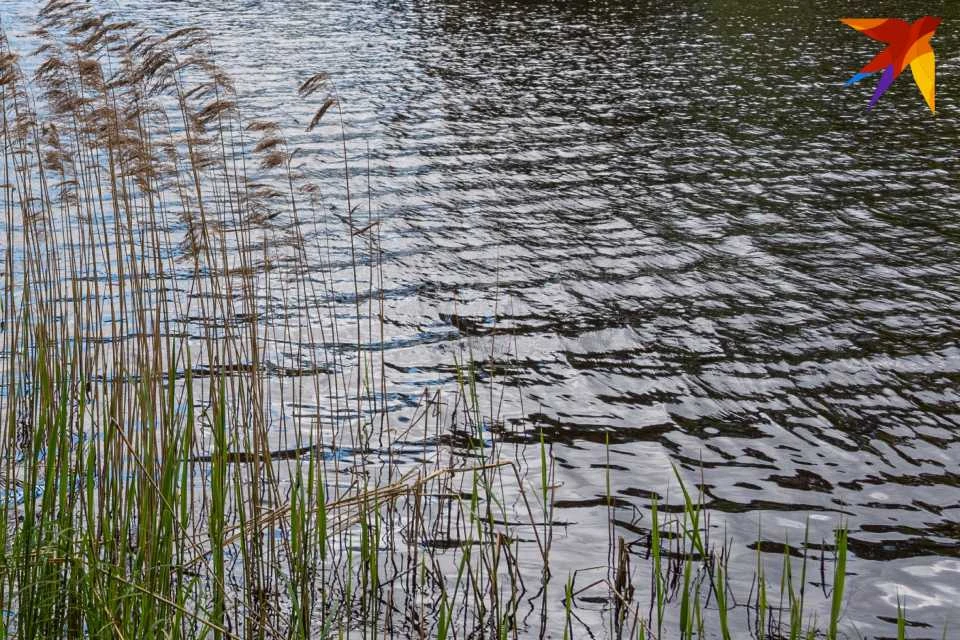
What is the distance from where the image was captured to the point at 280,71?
2222 cm

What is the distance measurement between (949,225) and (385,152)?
27.6 feet

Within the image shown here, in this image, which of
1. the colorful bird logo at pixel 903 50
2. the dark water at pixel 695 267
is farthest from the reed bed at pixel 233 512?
the colorful bird logo at pixel 903 50

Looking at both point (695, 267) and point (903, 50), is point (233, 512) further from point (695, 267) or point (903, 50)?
point (695, 267)

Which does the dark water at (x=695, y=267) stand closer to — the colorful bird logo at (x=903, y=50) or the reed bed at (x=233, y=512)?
the reed bed at (x=233, y=512)

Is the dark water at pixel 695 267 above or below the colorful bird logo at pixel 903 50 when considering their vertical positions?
below

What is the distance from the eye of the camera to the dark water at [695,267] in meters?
7.00

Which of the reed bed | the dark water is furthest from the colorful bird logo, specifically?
the dark water

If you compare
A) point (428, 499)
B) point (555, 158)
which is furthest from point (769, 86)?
point (428, 499)

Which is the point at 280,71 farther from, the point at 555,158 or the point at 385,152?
the point at 555,158

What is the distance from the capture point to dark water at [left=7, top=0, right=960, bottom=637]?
7.00 meters

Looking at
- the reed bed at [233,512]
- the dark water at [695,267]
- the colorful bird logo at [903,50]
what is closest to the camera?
the colorful bird logo at [903,50]

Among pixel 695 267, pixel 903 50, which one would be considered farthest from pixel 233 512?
pixel 695 267

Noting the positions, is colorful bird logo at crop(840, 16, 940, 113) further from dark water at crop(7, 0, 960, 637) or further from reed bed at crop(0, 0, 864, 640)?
dark water at crop(7, 0, 960, 637)

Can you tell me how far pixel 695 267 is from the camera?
11398 millimetres
